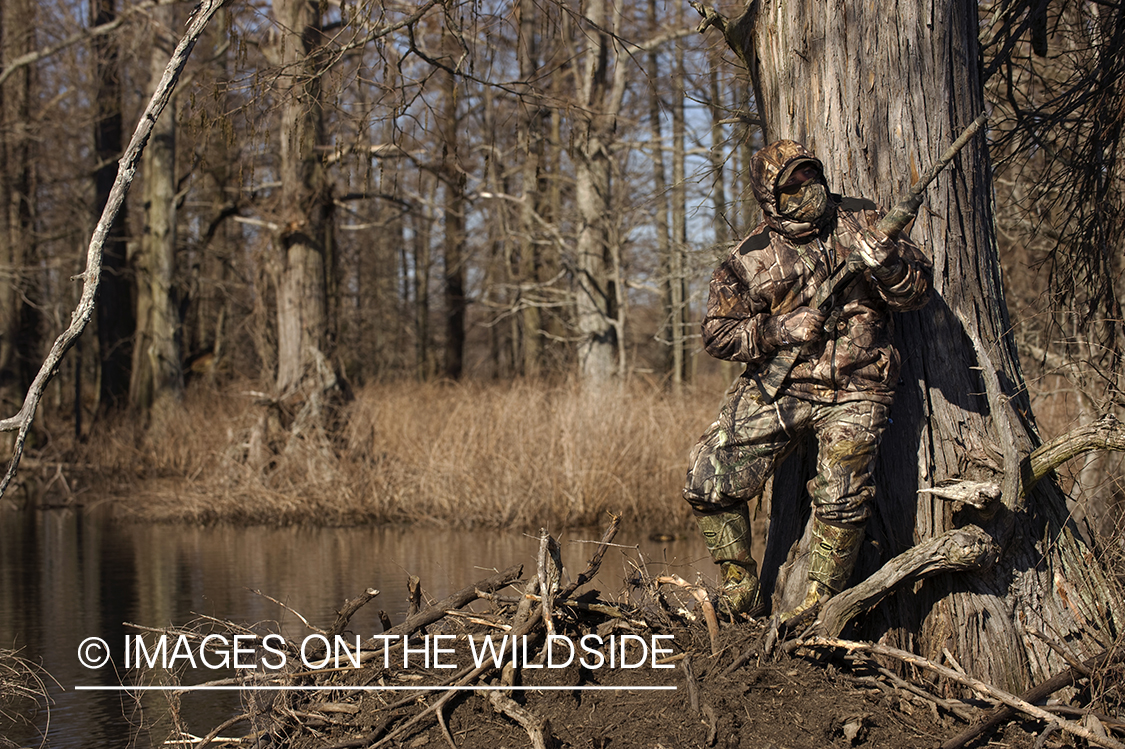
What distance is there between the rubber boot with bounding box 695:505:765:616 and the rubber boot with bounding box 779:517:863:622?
0.27m

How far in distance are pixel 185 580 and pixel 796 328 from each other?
6.30 m

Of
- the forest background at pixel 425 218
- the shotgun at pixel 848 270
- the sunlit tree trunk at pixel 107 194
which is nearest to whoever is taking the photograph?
the shotgun at pixel 848 270

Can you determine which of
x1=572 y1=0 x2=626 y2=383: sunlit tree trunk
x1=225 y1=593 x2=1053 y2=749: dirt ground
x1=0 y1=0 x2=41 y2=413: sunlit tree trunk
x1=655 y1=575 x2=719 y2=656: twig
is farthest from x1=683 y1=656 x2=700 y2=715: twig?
x1=0 y1=0 x2=41 y2=413: sunlit tree trunk

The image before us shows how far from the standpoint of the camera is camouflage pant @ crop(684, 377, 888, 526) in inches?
179

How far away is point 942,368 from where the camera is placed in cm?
494

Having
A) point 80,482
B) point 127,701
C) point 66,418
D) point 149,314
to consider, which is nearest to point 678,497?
point 127,701

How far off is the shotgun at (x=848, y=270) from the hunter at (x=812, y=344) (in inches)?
1.0

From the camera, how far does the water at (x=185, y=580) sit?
568 cm

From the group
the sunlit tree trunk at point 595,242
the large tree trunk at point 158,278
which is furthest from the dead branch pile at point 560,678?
the large tree trunk at point 158,278

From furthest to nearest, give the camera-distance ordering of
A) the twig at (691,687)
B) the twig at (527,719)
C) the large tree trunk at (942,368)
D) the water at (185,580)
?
the water at (185,580)
the large tree trunk at (942,368)
the twig at (691,687)
the twig at (527,719)

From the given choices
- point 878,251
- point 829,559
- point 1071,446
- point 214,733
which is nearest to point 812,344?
point 878,251

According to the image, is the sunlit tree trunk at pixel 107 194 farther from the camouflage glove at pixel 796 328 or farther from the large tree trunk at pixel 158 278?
the camouflage glove at pixel 796 328

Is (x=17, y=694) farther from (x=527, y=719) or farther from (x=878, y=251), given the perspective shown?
(x=878, y=251)

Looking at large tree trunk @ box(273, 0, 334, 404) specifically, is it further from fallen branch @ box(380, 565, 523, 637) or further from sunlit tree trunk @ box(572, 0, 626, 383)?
fallen branch @ box(380, 565, 523, 637)
